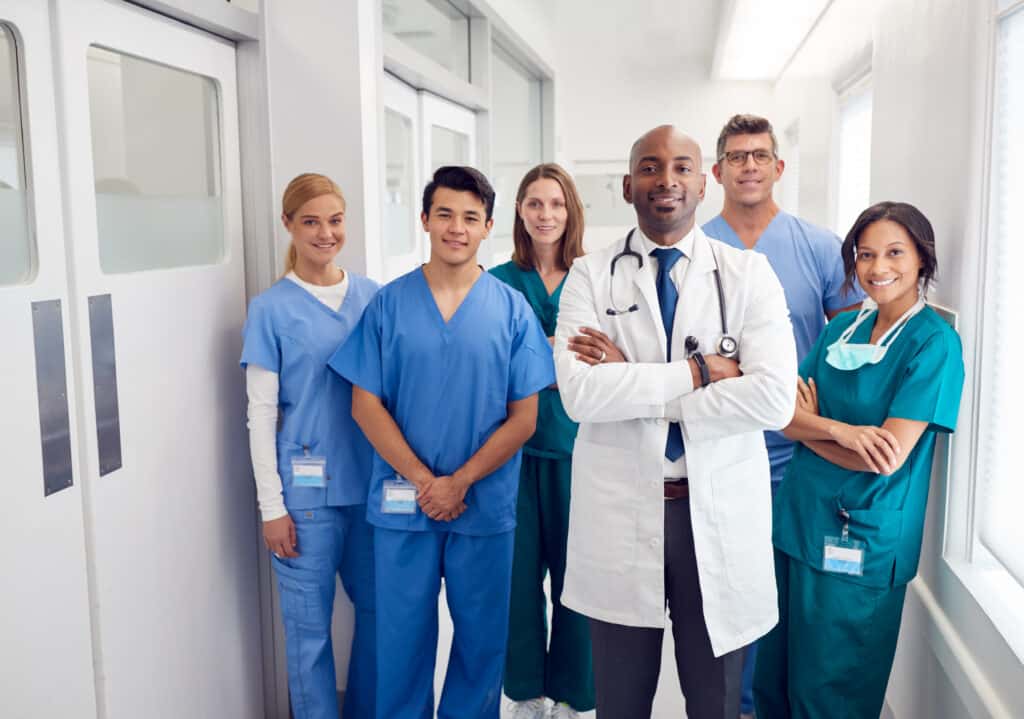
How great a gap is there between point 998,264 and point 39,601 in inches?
79.6

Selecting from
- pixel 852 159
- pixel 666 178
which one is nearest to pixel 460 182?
pixel 666 178

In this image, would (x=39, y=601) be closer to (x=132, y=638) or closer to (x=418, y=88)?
(x=132, y=638)

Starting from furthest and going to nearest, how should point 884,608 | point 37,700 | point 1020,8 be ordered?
point 884,608 < point 1020,8 < point 37,700

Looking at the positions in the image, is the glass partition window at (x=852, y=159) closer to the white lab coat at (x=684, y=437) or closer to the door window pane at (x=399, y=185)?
the door window pane at (x=399, y=185)

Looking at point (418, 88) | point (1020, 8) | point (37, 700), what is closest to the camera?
point (37, 700)

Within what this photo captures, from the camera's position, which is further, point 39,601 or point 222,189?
point 222,189

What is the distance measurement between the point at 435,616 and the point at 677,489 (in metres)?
0.81

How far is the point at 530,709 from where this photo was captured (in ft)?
8.14

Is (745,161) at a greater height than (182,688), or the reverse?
(745,161)

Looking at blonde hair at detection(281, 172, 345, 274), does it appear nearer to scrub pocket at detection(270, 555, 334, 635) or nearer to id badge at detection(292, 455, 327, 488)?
id badge at detection(292, 455, 327, 488)

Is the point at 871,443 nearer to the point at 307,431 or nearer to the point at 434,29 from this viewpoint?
the point at 307,431

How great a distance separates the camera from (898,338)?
5.96 ft

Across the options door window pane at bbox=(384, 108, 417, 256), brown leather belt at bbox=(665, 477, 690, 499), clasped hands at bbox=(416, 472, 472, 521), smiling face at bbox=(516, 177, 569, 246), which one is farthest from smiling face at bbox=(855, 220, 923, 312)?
door window pane at bbox=(384, 108, 417, 256)

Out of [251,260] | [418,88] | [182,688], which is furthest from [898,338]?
[418,88]
